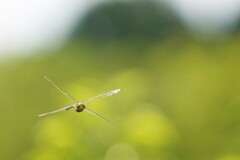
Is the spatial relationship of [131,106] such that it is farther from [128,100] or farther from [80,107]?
[80,107]

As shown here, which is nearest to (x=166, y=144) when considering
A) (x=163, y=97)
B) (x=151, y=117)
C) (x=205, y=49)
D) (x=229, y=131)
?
(x=151, y=117)

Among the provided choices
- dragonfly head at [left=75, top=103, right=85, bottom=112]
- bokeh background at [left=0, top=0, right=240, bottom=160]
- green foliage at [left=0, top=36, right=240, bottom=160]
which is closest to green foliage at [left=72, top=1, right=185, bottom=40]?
bokeh background at [left=0, top=0, right=240, bottom=160]

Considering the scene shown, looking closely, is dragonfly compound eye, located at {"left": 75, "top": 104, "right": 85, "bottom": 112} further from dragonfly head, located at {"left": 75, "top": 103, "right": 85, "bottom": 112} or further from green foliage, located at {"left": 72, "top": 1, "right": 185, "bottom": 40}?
green foliage, located at {"left": 72, "top": 1, "right": 185, "bottom": 40}

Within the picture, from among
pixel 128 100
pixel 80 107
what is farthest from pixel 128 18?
pixel 80 107

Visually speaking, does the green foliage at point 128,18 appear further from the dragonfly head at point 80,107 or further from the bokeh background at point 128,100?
the dragonfly head at point 80,107

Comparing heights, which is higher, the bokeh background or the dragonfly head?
the bokeh background

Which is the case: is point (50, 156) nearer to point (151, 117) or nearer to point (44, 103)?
point (151, 117)

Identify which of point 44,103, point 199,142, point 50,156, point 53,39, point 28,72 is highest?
point 53,39

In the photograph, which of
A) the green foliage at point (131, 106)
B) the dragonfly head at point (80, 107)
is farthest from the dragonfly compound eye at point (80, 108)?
the green foliage at point (131, 106)
